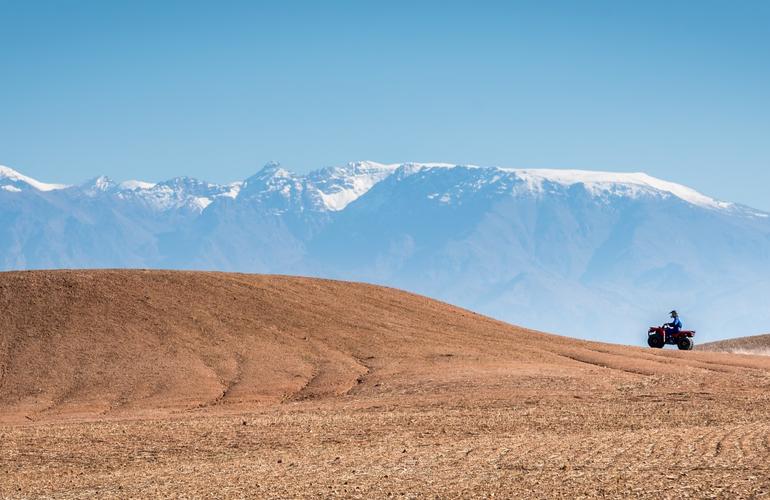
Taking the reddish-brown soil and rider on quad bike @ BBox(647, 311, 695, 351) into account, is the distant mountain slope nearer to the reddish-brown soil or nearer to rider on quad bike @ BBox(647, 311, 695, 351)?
rider on quad bike @ BBox(647, 311, 695, 351)

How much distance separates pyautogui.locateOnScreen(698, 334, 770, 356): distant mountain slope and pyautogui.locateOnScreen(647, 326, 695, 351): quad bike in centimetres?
919

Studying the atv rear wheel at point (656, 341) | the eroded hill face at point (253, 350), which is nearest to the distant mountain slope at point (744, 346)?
the atv rear wheel at point (656, 341)

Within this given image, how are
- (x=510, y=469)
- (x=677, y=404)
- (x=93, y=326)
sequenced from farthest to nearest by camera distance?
(x=93, y=326) → (x=677, y=404) → (x=510, y=469)

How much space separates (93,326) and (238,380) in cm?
865

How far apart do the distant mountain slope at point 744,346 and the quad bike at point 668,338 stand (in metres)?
9.19

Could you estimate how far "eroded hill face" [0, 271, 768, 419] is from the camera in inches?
1670

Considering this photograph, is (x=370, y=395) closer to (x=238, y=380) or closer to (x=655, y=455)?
(x=238, y=380)

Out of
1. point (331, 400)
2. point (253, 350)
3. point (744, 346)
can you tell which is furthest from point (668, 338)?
point (331, 400)

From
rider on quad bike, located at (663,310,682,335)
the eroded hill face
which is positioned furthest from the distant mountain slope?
the eroded hill face

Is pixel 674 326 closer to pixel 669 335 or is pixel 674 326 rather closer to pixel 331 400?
pixel 669 335

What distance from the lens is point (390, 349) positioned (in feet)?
164

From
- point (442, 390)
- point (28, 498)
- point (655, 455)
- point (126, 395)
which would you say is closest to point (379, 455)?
point (655, 455)

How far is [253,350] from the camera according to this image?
159ft

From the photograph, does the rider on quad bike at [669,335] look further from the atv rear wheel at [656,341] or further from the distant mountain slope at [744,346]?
the distant mountain slope at [744,346]
